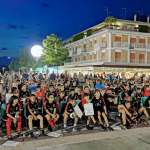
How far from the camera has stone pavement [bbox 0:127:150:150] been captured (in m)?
8.73

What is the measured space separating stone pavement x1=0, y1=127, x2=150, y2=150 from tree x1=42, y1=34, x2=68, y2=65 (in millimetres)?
51264

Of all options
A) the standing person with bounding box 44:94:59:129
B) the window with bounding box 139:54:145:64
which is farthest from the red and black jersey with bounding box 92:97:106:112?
the window with bounding box 139:54:145:64

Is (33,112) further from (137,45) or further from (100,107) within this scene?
(137,45)

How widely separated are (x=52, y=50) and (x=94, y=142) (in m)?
52.7

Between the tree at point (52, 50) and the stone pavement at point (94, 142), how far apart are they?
5126 centimetres

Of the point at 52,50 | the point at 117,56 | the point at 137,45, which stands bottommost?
the point at 117,56

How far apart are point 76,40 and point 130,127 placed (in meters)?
59.8

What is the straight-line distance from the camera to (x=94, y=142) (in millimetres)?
9250

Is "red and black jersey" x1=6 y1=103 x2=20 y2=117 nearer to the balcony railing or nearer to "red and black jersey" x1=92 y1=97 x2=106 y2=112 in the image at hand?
"red and black jersey" x1=92 y1=97 x2=106 y2=112

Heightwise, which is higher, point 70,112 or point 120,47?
point 120,47

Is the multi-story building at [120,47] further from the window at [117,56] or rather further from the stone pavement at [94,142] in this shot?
the stone pavement at [94,142]

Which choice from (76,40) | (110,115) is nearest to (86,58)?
(76,40)

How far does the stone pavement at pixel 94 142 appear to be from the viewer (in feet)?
28.6

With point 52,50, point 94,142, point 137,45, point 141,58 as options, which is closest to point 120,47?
point 137,45
